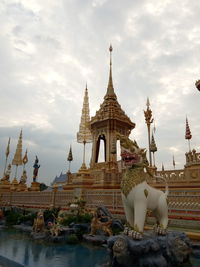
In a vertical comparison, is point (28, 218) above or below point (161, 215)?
below

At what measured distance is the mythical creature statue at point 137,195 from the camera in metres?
4.31

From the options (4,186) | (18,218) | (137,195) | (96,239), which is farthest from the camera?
(4,186)

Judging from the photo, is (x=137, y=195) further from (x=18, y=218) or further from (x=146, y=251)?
(x=18, y=218)

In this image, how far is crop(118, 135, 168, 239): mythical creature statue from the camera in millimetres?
4312

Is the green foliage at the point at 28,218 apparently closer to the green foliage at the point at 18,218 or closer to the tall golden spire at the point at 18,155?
the green foliage at the point at 18,218

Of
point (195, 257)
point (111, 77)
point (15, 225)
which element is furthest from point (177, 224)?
point (111, 77)

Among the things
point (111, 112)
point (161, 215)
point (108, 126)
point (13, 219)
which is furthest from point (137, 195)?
point (111, 112)

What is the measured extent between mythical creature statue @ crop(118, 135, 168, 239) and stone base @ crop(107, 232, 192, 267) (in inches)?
7.9

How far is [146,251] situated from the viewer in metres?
4.08

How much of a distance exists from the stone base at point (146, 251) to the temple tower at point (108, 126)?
14746mm

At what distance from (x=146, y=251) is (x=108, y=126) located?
1695 centimetres

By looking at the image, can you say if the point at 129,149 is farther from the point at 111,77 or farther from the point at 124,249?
the point at 111,77

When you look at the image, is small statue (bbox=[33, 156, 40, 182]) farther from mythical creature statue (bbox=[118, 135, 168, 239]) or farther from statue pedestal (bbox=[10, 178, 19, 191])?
mythical creature statue (bbox=[118, 135, 168, 239])

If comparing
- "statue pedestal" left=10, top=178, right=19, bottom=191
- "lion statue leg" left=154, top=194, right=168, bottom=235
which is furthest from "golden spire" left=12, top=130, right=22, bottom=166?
"lion statue leg" left=154, top=194, right=168, bottom=235
